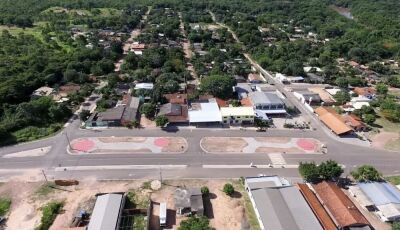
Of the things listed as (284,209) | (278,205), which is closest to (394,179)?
(284,209)

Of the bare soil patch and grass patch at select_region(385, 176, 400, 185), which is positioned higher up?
the bare soil patch

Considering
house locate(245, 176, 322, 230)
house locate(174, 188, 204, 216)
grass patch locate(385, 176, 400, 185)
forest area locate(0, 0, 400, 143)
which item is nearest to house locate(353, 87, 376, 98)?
forest area locate(0, 0, 400, 143)

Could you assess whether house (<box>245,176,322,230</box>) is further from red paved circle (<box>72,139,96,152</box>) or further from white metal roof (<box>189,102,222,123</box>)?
red paved circle (<box>72,139,96,152</box>)

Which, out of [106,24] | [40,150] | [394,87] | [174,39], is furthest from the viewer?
[106,24]

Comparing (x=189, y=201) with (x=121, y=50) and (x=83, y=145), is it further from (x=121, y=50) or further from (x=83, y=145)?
(x=121, y=50)

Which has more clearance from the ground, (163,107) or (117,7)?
(117,7)

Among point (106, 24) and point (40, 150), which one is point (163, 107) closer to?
point (40, 150)

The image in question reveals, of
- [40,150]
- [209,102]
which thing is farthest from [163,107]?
[40,150]

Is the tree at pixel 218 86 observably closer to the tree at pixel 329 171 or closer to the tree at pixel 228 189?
the tree at pixel 228 189
